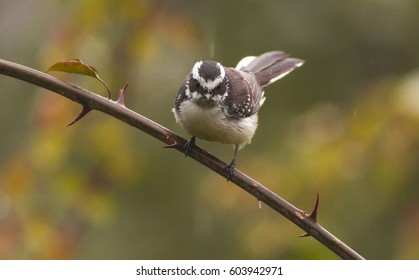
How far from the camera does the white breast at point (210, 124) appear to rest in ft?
14.6

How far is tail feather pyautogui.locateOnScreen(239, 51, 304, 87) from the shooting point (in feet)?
17.6

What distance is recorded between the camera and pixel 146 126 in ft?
8.56

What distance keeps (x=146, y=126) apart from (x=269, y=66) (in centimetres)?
296

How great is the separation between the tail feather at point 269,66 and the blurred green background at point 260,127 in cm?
63

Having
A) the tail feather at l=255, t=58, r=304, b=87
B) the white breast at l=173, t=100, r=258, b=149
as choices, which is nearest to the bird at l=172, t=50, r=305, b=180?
the white breast at l=173, t=100, r=258, b=149

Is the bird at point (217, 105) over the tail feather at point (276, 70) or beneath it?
beneath

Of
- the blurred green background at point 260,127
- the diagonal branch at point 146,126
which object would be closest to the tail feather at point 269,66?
the blurred green background at point 260,127

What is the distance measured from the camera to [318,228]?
2539 mm

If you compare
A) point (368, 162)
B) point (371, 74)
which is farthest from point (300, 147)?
point (371, 74)

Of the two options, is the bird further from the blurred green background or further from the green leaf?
the green leaf

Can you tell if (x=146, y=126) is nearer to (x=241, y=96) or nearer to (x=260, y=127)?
(x=241, y=96)

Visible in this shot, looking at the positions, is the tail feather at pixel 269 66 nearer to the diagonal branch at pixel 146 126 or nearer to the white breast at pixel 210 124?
the white breast at pixel 210 124

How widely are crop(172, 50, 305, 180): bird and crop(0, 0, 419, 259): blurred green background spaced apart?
0.86 meters

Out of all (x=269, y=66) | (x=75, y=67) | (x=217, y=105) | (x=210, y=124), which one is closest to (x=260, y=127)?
(x=269, y=66)
